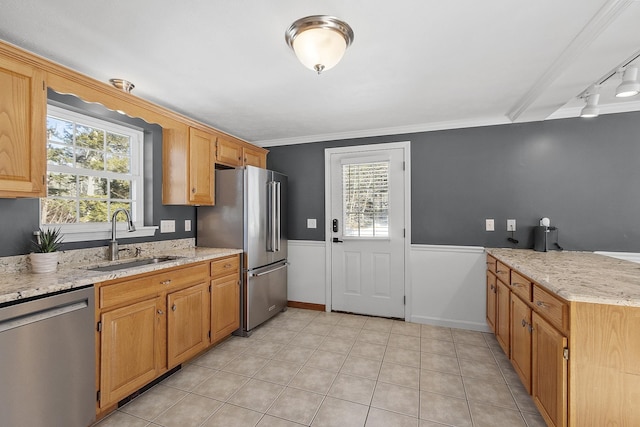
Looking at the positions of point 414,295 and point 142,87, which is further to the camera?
point 414,295

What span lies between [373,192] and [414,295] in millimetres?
1309

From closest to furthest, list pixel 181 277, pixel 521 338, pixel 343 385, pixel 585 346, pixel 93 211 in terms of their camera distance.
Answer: pixel 585 346 < pixel 521 338 < pixel 343 385 < pixel 181 277 < pixel 93 211

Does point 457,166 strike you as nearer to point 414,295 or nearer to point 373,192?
point 373,192

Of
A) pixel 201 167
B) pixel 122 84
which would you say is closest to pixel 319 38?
pixel 122 84

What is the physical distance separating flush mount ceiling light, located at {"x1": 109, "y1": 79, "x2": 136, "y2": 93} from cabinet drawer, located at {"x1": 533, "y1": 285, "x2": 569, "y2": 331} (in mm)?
3105

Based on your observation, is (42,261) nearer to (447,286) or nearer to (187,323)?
(187,323)

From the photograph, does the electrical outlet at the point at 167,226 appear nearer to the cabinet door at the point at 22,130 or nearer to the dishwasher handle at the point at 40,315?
the cabinet door at the point at 22,130

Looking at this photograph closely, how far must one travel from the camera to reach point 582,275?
68.5 inches

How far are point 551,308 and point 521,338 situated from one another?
0.59 metres

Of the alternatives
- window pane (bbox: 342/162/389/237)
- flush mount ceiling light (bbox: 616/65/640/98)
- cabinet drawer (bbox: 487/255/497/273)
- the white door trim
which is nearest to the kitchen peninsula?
cabinet drawer (bbox: 487/255/497/273)

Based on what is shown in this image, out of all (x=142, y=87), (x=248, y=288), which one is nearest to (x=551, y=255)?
(x=248, y=288)

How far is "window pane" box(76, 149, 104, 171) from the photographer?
91.4 inches

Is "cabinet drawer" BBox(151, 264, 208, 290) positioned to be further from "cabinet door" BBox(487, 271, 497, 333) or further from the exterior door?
"cabinet door" BBox(487, 271, 497, 333)

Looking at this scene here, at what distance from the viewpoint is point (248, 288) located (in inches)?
120
